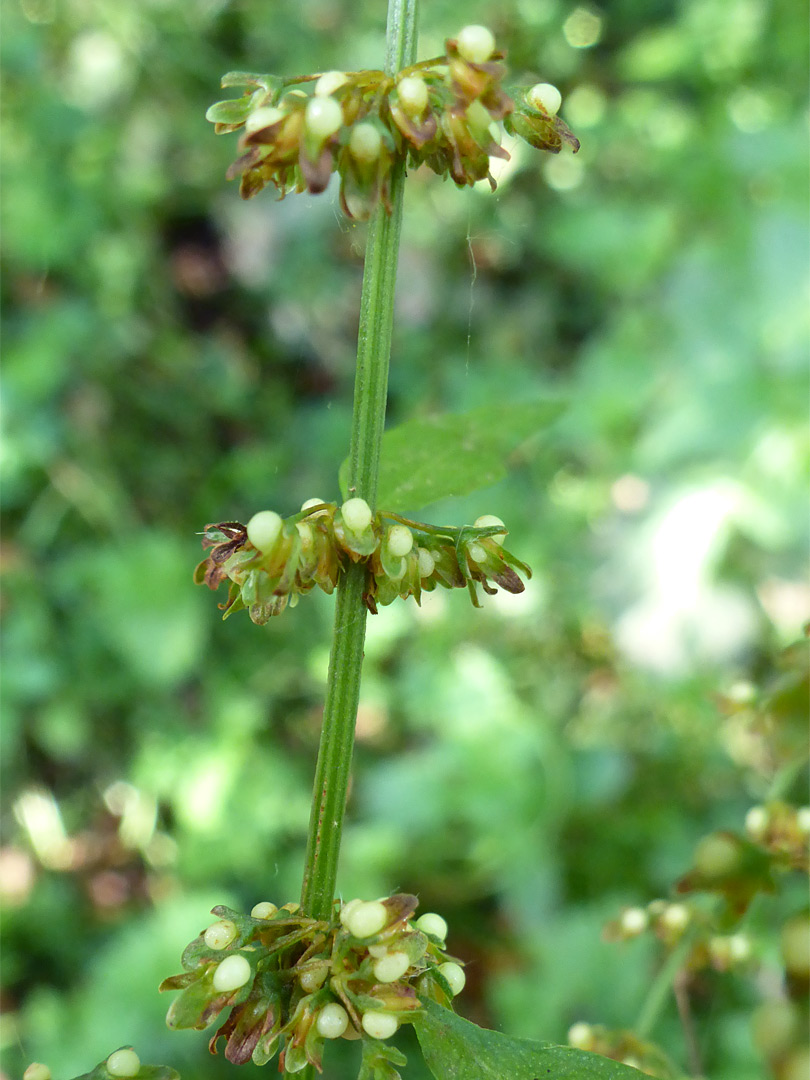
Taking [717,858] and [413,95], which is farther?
[717,858]

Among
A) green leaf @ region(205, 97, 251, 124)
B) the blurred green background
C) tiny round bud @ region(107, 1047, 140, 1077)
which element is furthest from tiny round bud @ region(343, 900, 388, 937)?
the blurred green background

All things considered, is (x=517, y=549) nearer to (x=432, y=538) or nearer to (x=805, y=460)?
(x=805, y=460)

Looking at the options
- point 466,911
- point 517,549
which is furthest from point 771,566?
point 466,911

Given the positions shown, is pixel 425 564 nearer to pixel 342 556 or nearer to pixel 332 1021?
pixel 342 556

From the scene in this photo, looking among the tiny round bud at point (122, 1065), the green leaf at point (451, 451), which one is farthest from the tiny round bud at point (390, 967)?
the green leaf at point (451, 451)

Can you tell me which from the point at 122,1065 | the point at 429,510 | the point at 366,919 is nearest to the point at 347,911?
the point at 366,919

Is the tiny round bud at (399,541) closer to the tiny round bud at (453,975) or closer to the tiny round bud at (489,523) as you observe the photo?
the tiny round bud at (489,523)

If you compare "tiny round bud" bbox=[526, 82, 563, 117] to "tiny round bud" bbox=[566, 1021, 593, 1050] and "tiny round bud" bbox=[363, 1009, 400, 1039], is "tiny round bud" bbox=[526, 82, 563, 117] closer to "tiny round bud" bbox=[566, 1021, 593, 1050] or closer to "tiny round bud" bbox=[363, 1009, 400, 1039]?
"tiny round bud" bbox=[363, 1009, 400, 1039]
